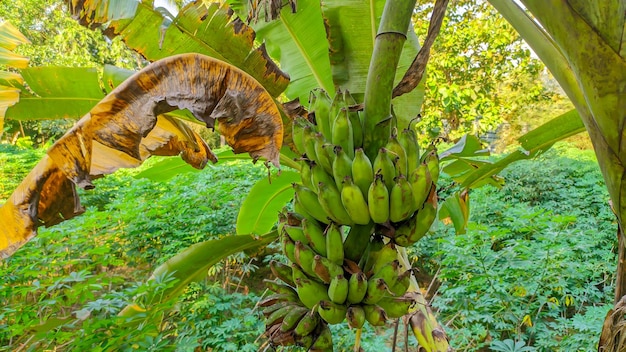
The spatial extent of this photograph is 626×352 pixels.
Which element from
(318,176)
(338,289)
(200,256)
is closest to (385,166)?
(318,176)

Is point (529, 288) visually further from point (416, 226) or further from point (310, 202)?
point (310, 202)

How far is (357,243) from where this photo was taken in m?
0.79

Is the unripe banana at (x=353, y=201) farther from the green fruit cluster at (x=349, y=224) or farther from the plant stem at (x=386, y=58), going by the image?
the plant stem at (x=386, y=58)

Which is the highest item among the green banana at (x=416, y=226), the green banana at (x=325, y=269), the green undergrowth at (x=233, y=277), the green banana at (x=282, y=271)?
the green banana at (x=416, y=226)

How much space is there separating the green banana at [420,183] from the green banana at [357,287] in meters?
0.17

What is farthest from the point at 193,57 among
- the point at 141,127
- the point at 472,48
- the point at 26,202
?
the point at 472,48

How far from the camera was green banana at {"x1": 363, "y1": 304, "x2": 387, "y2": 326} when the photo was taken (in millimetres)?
762

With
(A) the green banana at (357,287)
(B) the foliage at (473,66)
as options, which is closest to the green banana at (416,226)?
(A) the green banana at (357,287)

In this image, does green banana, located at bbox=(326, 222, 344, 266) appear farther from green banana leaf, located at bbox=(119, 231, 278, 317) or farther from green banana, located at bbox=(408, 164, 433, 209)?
green banana leaf, located at bbox=(119, 231, 278, 317)

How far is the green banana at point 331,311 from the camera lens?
0.74 metres

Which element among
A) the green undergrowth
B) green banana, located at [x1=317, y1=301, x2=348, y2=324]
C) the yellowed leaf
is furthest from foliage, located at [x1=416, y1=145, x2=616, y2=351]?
the yellowed leaf

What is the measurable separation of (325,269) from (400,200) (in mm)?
191

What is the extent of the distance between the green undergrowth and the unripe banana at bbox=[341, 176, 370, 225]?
0.63m

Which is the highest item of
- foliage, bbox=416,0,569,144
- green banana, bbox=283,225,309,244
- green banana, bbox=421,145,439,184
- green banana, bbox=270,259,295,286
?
foliage, bbox=416,0,569,144
